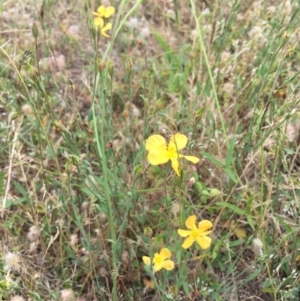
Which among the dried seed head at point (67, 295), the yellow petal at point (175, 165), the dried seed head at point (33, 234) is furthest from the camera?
the dried seed head at point (33, 234)

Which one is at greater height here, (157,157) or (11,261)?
(157,157)

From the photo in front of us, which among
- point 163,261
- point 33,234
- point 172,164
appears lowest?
point 33,234

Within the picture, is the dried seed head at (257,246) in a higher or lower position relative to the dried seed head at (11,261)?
higher

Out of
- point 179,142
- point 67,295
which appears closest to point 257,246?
point 179,142

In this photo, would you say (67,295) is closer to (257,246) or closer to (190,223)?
(190,223)

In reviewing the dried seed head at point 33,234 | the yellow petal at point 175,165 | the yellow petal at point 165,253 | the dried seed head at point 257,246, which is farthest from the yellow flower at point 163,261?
the dried seed head at point 33,234

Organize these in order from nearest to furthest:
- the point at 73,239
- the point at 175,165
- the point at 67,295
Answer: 1. the point at 175,165
2. the point at 67,295
3. the point at 73,239

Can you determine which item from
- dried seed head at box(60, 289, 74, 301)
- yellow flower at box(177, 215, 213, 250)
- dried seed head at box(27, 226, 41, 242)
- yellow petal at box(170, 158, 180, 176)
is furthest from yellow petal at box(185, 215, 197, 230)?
dried seed head at box(27, 226, 41, 242)

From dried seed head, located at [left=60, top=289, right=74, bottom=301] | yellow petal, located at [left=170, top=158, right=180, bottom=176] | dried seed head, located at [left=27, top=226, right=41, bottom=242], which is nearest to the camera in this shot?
yellow petal, located at [left=170, top=158, right=180, bottom=176]

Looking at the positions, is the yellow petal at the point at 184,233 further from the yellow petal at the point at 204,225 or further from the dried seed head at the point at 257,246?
the dried seed head at the point at 257,246

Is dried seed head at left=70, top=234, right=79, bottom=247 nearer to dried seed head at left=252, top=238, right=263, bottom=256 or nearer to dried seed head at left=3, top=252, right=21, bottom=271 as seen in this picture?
dried seed head at left=3, top=252, right=21, bottom=271

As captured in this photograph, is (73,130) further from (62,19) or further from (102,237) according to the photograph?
(62,19)

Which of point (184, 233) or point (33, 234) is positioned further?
point (33, 234)
